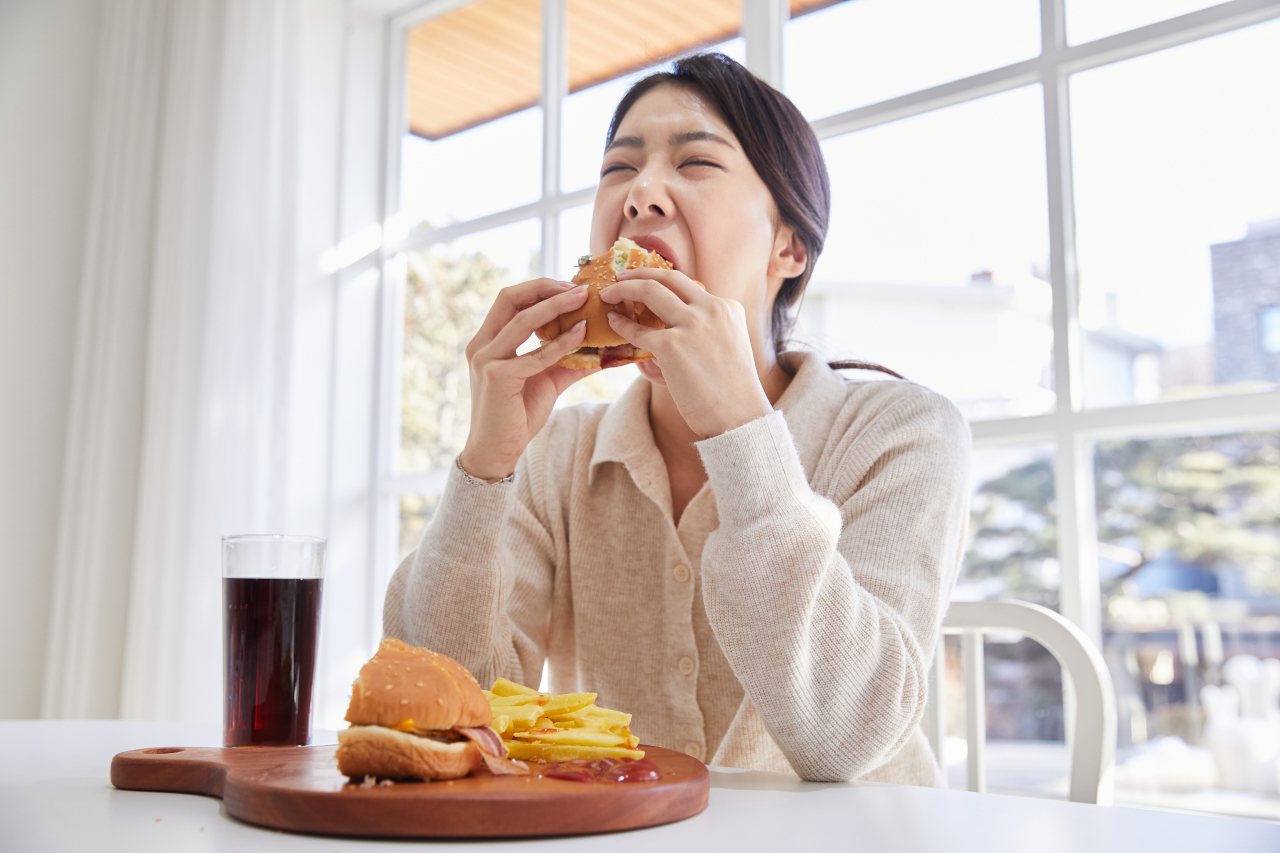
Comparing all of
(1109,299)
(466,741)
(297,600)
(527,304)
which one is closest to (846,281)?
(1109,299)

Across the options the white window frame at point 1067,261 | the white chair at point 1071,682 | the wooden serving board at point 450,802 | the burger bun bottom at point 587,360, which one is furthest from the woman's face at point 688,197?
the white window frame at point 1067,261

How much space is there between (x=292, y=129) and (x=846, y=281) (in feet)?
5.87

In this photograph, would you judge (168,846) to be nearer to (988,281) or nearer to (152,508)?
(988,281)

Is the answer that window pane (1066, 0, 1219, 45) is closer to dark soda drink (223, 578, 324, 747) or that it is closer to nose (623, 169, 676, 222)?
nose (623, 169, 676, 222)

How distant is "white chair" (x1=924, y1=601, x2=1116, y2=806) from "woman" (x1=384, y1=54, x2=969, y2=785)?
0.27ft

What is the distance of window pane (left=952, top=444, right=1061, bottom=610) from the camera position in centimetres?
195

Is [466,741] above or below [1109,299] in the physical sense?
below

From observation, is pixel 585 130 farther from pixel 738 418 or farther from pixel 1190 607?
pixel 738 418

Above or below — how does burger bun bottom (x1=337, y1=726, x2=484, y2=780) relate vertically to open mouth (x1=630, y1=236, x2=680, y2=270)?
below

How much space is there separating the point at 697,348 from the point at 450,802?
1.81 feet

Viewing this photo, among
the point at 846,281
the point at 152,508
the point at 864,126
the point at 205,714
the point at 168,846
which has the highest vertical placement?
the point at 864,126

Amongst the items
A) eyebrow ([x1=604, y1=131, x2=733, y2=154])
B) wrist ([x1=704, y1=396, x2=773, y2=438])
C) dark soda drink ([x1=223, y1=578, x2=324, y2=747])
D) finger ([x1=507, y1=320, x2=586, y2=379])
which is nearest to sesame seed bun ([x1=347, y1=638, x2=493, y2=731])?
dark soda drink ([x1=223, y1=578, x2=324, y2=747])

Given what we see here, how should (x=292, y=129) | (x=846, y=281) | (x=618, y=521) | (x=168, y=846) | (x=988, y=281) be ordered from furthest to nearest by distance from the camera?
(x=292, y=129) < (x=846, y=281) < (x=988, y=281) < (x=618, y=521) < (x=168, y=846)

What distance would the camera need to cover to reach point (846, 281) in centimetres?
228
